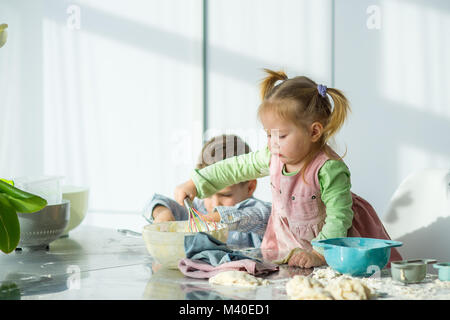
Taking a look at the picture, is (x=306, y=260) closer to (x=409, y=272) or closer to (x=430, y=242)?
(x=409, y=272)

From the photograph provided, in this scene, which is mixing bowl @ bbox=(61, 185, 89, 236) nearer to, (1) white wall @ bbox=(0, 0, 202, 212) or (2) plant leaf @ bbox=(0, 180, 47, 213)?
(2) plant leaf @ bbox=(0, 180, 47, 213)

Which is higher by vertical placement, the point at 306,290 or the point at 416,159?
the point at 416,159

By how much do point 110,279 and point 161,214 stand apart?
2.04ft

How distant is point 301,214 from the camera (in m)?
1.35

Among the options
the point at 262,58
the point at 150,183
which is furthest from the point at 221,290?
the point at 150,183

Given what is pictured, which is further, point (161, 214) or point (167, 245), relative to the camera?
point (161, 214)

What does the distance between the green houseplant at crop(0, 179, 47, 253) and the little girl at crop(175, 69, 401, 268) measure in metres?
0.36

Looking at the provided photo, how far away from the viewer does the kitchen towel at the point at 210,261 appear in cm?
98

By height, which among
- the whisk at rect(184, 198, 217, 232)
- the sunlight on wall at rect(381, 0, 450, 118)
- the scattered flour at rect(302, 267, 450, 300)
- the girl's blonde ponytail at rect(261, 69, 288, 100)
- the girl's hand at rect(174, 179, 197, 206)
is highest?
the sunlight on wall at rect(381, 0, 450, 118)

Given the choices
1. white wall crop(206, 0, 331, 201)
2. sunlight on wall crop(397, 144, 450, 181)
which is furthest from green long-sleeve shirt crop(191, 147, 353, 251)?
white wall crop(206, 0, 331, 201)

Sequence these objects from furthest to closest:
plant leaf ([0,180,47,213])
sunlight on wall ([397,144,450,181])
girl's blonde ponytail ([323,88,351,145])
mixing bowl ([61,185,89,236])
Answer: sunlight on wall ([397,144,450,181]) < mixing bowl ([61,185,89,236]) < girl's blonde ponytail ([323,88,351,145]) < plant leaf ([0,180,47,213])

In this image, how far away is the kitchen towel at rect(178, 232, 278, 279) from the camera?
98 centimetres

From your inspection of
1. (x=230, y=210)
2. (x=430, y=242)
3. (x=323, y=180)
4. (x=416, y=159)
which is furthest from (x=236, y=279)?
(x=416, y=159)
